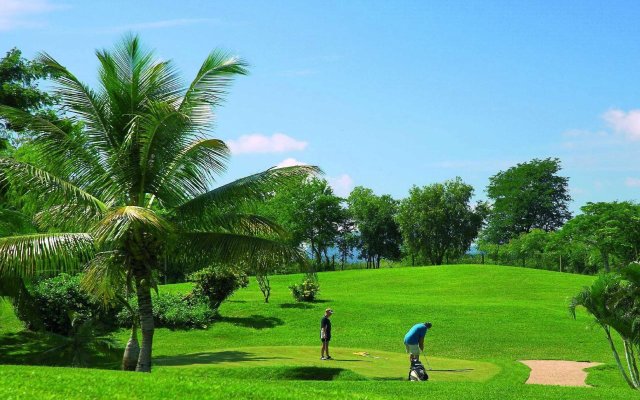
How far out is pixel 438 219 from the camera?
8950 centimetres

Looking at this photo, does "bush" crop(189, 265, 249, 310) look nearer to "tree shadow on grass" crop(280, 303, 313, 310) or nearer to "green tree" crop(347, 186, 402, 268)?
"tree shadow on grass" crop(280, 303, 313, 310)

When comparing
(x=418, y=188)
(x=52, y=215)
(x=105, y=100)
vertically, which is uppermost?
(x=418, y=188)

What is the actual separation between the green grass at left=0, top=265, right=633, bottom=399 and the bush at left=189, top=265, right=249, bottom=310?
4.29 ft

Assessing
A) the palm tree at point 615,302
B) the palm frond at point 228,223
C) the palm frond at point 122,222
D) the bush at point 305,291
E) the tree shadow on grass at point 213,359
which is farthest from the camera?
the bush at point 305,291

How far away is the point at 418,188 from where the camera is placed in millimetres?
91688

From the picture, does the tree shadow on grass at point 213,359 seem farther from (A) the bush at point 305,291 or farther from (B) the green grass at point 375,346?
(A) the bush at point 305,291

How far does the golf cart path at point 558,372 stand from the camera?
905 inches

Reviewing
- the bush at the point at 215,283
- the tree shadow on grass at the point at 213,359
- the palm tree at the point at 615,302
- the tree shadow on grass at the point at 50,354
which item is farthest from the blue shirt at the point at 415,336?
the bush at the point at 215,283

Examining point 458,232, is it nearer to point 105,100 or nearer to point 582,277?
point 582,277

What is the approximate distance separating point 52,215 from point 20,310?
314 inches

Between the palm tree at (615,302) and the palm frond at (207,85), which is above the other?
the palm frond at (207,85)

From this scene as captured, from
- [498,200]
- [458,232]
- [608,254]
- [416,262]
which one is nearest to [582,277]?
[608,254]

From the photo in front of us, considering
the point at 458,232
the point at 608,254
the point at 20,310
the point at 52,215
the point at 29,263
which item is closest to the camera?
the point at 29,263

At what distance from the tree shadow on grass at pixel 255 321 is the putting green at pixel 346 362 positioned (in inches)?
352
